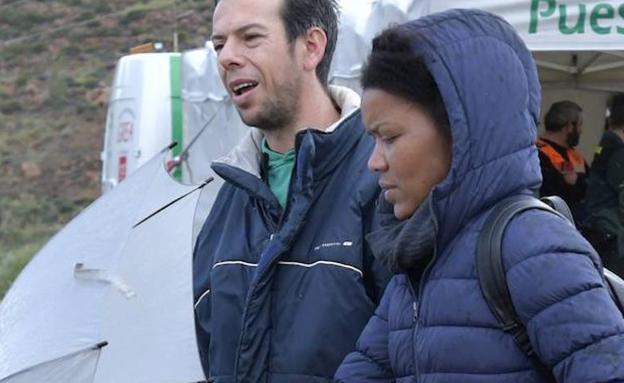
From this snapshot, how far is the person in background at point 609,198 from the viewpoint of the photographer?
7.20 meters

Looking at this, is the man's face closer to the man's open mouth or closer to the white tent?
the man's open mouth

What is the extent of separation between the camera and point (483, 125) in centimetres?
193

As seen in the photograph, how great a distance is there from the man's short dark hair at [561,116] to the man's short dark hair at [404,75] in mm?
5827

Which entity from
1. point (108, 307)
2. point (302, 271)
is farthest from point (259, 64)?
point (108, 307)

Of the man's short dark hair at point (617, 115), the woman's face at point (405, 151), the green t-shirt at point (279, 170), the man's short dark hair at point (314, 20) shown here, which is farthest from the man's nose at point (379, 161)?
the man's short dark hair at point (617, 115)

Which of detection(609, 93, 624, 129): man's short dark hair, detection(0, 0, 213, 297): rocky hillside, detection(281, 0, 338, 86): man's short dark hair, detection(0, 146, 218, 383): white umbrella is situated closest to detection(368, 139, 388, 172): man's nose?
detection(281, 0, 338, 86): man's short dark hair

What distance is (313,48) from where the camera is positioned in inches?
109

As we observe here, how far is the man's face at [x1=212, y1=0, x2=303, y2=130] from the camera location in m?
2.68

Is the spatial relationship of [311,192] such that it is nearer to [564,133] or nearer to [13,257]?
[564,133]

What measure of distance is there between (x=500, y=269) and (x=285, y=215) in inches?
32.8

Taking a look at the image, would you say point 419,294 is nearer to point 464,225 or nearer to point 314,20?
point 464,225

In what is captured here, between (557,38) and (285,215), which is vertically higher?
(557,38)

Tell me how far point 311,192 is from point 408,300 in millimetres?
564

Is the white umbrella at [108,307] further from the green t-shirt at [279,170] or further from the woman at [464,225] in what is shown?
the woman at [464,225]
